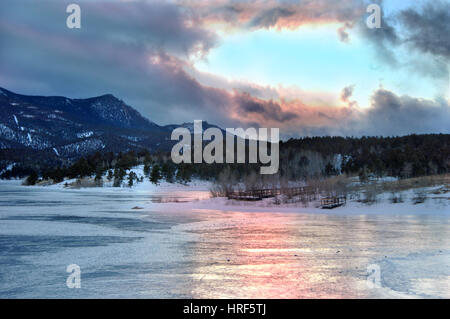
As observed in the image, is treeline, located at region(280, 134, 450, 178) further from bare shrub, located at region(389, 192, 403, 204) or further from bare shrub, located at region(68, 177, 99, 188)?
bare shrub, located at region(68, 177, 99, 188)

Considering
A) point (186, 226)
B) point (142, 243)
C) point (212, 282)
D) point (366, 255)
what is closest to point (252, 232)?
point (186, 226)

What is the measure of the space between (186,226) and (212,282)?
51.7ft

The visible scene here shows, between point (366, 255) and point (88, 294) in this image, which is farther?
point (366, 255)

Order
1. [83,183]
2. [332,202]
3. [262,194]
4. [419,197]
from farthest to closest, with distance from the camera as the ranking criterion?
[83,183]
[262,194]
[332,202]
[419,197]

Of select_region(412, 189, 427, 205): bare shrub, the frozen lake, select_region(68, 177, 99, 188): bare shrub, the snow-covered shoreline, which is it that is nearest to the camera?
the frozen lake

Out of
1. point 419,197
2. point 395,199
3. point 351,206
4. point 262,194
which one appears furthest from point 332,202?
point 262,194

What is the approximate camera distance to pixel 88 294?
10477 millimetres

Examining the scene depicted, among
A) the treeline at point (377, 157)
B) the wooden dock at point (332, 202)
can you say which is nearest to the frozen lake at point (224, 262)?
the wooden dock at point (332, 202)

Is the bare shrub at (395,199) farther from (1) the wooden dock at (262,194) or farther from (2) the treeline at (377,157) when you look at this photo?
(2) the treeline at (377,157)

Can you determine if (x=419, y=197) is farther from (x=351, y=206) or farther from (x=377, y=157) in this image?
(x=377, y=157)

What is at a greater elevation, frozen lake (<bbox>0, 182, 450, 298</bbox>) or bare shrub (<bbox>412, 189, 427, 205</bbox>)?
bare shrub (<bbox>412, 189, 427, 205</bbox>)

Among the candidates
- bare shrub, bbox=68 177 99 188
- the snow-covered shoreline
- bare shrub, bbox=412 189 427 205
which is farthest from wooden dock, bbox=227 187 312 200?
bare shrub, bbox=68 177 99 188

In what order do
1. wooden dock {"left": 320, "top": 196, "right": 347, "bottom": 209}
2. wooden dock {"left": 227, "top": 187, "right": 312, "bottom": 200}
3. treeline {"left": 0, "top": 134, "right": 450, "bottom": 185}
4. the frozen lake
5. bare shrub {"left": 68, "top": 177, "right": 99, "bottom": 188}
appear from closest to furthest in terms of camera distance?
the frozen lake < wooden dock {"left": 320, "top": 196, "right": 347, "bottom": 209} < wooden dock {"left": 227, "top": 187, "right": 312, "bottom": 200} < treeline {"left": 0, "top": 134, "right": 450, "bottom": 185} < bare shrub {"left": 68, "top": 177, "right": 99, "bottom": 188}

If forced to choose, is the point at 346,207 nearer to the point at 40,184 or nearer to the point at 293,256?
the point at 293,256
